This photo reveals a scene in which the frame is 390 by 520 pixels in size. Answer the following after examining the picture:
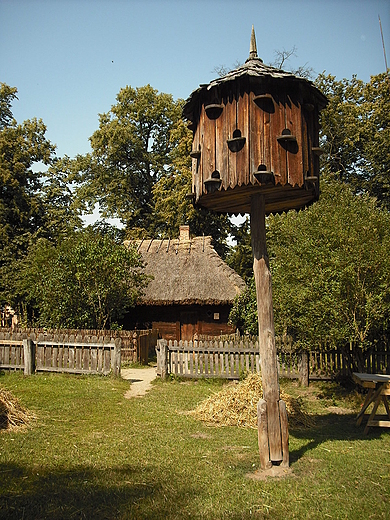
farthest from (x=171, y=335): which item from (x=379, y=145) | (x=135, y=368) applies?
(x=379, y=145)

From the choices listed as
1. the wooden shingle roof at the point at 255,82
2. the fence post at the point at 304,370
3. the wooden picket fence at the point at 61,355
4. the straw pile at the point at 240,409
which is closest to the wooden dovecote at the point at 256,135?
the wooden shingle roof at the point at 255,82

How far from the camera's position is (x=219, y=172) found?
6309 millimetres

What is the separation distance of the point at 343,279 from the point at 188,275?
13.3 metres

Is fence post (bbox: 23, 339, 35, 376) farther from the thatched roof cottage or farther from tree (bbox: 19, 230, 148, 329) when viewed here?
the thatched roof cottage

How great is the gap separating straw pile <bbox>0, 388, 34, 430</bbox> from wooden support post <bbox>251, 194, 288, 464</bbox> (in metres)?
4.29

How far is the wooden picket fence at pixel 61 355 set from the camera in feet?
43.8

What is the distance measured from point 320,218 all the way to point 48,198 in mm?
26738

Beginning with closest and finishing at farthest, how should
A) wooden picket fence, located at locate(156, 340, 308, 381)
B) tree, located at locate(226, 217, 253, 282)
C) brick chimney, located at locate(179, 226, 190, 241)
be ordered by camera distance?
wooden picket fence, located at locate(156, 340, 308, 381) < brick chimney, located at locate(179, 226, 190, 241) < tree, located at locate(226, 217, 253, 282)

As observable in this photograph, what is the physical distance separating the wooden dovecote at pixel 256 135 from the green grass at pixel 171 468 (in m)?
3.61

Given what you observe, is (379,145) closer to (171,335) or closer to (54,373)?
Result: (171,335)

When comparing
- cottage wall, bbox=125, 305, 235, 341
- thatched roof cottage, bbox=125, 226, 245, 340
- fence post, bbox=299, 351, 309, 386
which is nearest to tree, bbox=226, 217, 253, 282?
thatched roof cottage, bbox=125, 226, 245, 340

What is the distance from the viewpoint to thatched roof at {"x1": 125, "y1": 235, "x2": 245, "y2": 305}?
72.4 feet

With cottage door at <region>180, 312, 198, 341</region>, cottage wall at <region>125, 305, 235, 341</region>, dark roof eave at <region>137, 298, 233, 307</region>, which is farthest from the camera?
cottage door at <region>180, 312, 198, 341</region>

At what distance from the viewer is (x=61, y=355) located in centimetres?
1367
